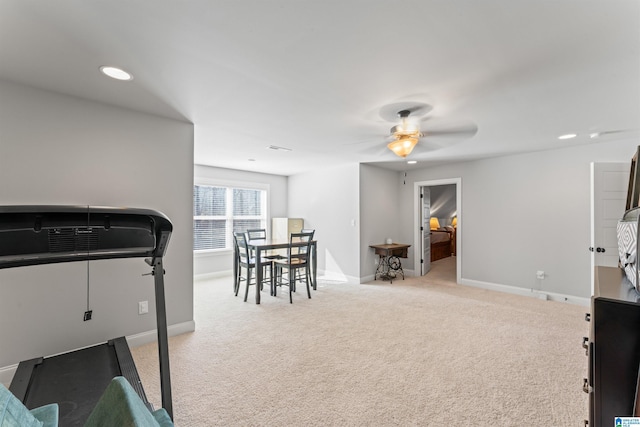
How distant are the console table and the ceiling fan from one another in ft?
8.23

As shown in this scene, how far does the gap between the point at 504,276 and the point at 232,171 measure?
5614mm

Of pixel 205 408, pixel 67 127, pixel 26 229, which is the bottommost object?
pixel 205 408

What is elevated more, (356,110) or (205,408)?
(356,110)

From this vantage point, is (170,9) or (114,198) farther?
(114,198)

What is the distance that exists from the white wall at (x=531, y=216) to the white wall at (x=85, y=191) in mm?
4694

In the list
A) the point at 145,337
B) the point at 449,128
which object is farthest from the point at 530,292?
the point at 145,337

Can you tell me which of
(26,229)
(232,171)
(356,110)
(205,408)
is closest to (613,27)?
(356,110)

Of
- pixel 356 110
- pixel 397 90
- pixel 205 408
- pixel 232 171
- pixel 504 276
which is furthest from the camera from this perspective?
pixel 232 171

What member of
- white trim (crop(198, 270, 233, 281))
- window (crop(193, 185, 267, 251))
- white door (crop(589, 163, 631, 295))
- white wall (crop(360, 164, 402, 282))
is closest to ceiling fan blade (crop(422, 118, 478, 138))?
white door (crop(589, 163, 631, 295))

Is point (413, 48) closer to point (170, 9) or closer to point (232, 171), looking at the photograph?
point (170, 9)

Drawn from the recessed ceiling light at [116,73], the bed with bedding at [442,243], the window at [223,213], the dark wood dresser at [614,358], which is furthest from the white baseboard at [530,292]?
the recessed ceiling light at [116,73]

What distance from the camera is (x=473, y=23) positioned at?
1472mm

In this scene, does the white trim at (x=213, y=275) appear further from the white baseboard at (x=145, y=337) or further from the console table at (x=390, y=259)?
the console table at (x=390, y=259)

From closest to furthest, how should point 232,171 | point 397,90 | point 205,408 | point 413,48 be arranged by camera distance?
point 413,48 < point 205,408 < point 397,90 < point 232,171
